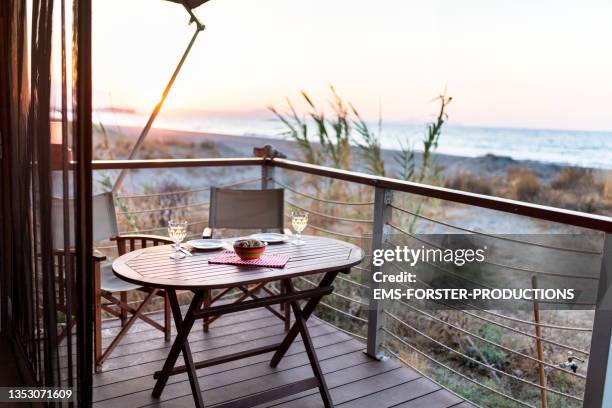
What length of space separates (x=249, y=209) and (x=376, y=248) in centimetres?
97

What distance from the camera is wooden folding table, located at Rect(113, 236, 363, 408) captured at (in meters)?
2.25

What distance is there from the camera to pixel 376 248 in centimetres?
310

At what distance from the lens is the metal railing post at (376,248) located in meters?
3.05

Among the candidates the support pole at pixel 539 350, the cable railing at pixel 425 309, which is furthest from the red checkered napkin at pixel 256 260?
the support pole at pixel 539 350

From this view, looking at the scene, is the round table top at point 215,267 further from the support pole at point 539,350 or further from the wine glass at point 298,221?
the support pole at point 539,350

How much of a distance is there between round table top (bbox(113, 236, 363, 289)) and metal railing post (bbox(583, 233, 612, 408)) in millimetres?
1039

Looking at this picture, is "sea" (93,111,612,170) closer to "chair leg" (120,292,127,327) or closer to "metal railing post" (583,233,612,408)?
"chair leg" (120,292,127,327)

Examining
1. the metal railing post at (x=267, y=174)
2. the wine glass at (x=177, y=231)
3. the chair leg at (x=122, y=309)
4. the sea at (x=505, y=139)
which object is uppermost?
the sea at (x=505, y=139)

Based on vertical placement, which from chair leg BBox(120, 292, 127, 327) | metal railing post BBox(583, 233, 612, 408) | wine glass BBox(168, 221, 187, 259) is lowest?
chair leg BBox(120, 292, 127, 327)

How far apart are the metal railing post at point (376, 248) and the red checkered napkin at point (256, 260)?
703mm

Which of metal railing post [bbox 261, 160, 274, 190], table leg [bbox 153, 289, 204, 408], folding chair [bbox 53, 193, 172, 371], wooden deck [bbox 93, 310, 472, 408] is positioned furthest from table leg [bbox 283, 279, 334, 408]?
metal railing post [bbox 261, 160, 274, 190]

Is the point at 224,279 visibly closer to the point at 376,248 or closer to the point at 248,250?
the point at 248,250

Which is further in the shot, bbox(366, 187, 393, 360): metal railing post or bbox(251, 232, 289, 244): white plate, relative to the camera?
bbox(366, 187, 393, 360): metal railing post

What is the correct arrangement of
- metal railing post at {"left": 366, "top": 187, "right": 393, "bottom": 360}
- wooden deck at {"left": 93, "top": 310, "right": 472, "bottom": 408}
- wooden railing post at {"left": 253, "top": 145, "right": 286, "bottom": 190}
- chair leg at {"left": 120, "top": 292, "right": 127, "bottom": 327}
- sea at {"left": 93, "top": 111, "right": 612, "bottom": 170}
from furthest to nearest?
1. sea at {"left": 93, "top": 111, "right": 612, "bottom": 170}
2. wooden railing post at {"left": 253, "top": 145, "right": 286, "bottom": 190}
3. chair leg at {"left": 120, "top": 292, "right": 127, "bottom": 327}
4. metal railing post at {"left": 366, "top": 187, "right": 393, "bottom": 360}
5. wooden deck at {"left": 93, "top": 310, "right": 472, "bottom": 408}
